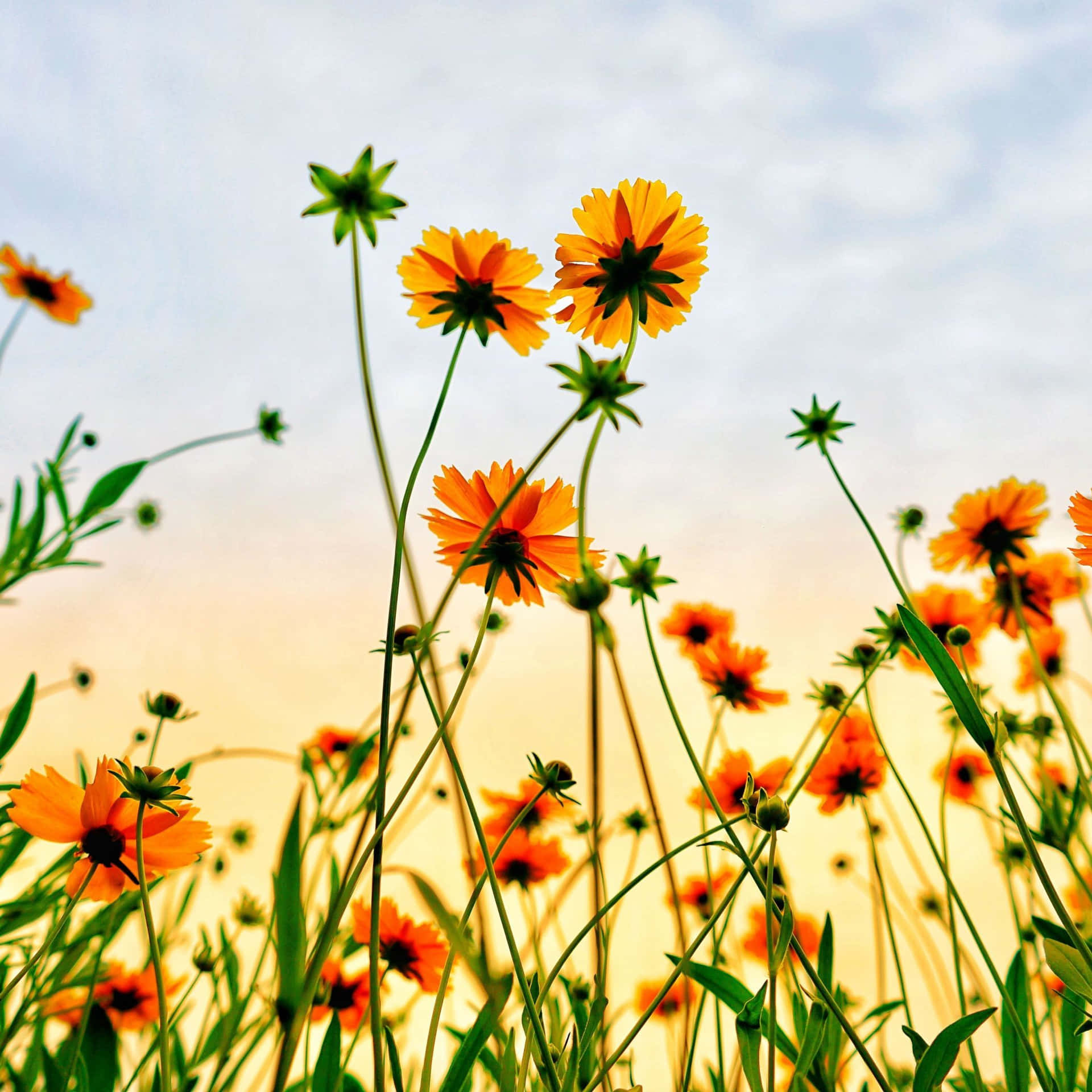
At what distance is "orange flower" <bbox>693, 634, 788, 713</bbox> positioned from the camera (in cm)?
81

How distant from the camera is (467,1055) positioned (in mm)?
444

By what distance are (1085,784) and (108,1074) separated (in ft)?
2.77

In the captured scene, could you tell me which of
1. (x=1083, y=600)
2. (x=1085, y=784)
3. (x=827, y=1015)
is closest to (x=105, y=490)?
(x=827, y=1015)

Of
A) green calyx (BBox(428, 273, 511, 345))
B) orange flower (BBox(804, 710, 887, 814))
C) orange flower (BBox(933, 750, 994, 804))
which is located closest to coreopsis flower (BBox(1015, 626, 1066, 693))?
orange flower (BBox(933, 750, 994, 804))

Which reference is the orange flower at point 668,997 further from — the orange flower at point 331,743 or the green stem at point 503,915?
the orange flower at point 331,743

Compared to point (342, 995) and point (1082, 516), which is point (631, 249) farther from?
point (342, 995)

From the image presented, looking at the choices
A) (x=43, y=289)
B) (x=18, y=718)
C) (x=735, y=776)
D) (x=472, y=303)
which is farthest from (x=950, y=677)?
(x=43, y=289)

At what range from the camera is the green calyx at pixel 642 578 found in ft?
1.71

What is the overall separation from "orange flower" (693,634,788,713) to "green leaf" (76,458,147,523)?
0.90 metres

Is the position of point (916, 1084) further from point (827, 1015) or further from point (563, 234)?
point (563, 234)

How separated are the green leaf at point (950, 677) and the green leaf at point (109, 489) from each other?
43.6 inches

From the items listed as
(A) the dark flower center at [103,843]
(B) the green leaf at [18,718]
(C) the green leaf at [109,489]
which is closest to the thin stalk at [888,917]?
(A) the dark flower center at [103,843]

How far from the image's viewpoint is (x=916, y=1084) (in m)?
0.39

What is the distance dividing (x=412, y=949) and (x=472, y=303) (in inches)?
26.2
